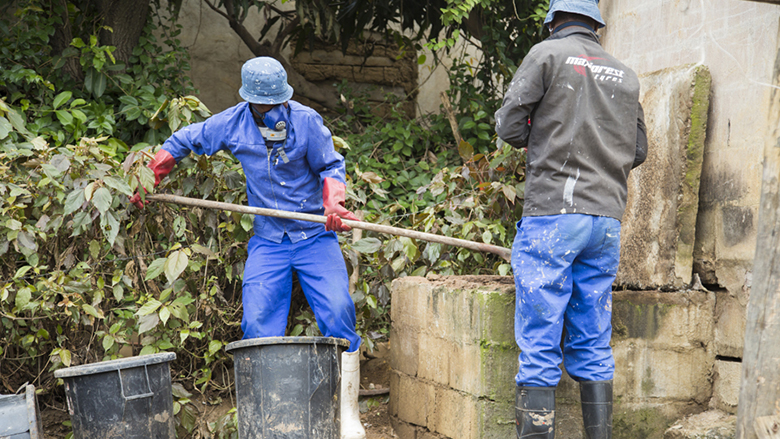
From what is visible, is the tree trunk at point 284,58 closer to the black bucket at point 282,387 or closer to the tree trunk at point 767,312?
the black bucket at point 282,387

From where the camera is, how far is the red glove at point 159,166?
3.30 metres

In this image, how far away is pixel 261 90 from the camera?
3152 millimetres

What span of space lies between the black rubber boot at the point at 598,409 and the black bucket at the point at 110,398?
6.11ft

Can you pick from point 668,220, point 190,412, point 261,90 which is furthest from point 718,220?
point 190,412

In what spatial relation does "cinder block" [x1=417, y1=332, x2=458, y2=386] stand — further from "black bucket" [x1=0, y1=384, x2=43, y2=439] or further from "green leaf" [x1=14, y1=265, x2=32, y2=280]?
"green leaf" [x1=14, y1=265, x2=32, y2=280]

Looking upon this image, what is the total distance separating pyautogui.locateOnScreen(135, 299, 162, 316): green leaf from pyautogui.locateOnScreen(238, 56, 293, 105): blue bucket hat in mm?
1133

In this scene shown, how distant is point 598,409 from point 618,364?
49 cm

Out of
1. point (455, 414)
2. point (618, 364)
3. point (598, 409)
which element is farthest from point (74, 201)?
point (618, 364)

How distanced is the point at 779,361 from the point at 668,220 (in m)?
0.93

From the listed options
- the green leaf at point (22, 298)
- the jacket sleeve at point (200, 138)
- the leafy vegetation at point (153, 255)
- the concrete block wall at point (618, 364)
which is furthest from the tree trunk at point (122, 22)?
the concrete block wall at point (618, 364)

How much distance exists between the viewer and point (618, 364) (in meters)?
3.05

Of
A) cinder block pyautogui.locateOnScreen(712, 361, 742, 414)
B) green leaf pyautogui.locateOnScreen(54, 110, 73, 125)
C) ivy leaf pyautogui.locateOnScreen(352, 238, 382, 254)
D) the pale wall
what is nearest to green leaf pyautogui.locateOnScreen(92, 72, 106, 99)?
green leaf pyautogui.locateOnScreen(54, 110, 73, 125)

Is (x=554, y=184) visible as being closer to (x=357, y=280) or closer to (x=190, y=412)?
(x=357, y=280)

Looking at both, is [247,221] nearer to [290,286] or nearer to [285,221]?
[285,221]
